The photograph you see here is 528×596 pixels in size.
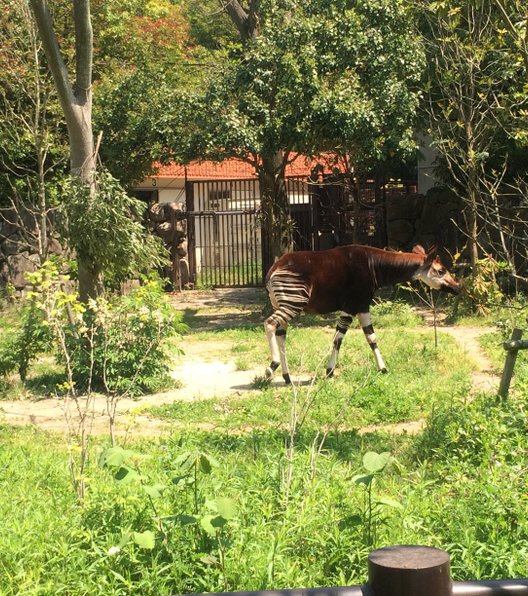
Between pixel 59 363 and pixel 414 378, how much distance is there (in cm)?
415

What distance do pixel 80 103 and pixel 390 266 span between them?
4240mm

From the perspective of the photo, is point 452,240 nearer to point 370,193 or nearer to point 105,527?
point 370,193

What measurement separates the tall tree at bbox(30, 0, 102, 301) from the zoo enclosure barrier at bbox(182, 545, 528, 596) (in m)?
9.05

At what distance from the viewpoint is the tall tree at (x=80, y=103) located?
10383mm

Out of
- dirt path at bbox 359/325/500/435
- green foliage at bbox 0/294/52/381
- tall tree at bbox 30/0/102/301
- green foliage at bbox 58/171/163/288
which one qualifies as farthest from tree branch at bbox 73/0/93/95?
dirt path at bbox 359/325/500/435

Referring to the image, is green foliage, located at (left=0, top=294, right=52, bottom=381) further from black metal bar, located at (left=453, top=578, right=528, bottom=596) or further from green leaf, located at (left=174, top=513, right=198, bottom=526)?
black metal bar, located at (left=453, top=578, right=528, bottom=596)

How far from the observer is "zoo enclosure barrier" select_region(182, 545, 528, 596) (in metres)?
1.93

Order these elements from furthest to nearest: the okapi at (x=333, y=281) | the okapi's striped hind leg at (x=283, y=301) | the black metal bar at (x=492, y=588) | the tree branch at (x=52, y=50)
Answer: the okapi at (x=333, y=281) → the okapi's striped hind leg at (x=283, y=301) → the tree branch at (x=52, y=50) → the black metal bar at (x=492, y=588)

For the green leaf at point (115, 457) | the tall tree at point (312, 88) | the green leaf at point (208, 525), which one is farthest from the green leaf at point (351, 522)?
the tall tree at point (312, 88)

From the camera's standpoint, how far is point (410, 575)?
1.93 m

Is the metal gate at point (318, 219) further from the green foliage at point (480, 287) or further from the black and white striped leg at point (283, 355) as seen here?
the black and white striped leg at point (283, 355)

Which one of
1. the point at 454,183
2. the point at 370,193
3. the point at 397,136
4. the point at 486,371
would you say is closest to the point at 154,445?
the point at 486,371

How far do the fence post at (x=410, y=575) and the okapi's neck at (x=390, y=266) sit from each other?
28.6ft

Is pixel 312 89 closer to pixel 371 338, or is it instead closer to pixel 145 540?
pixel 371 338
